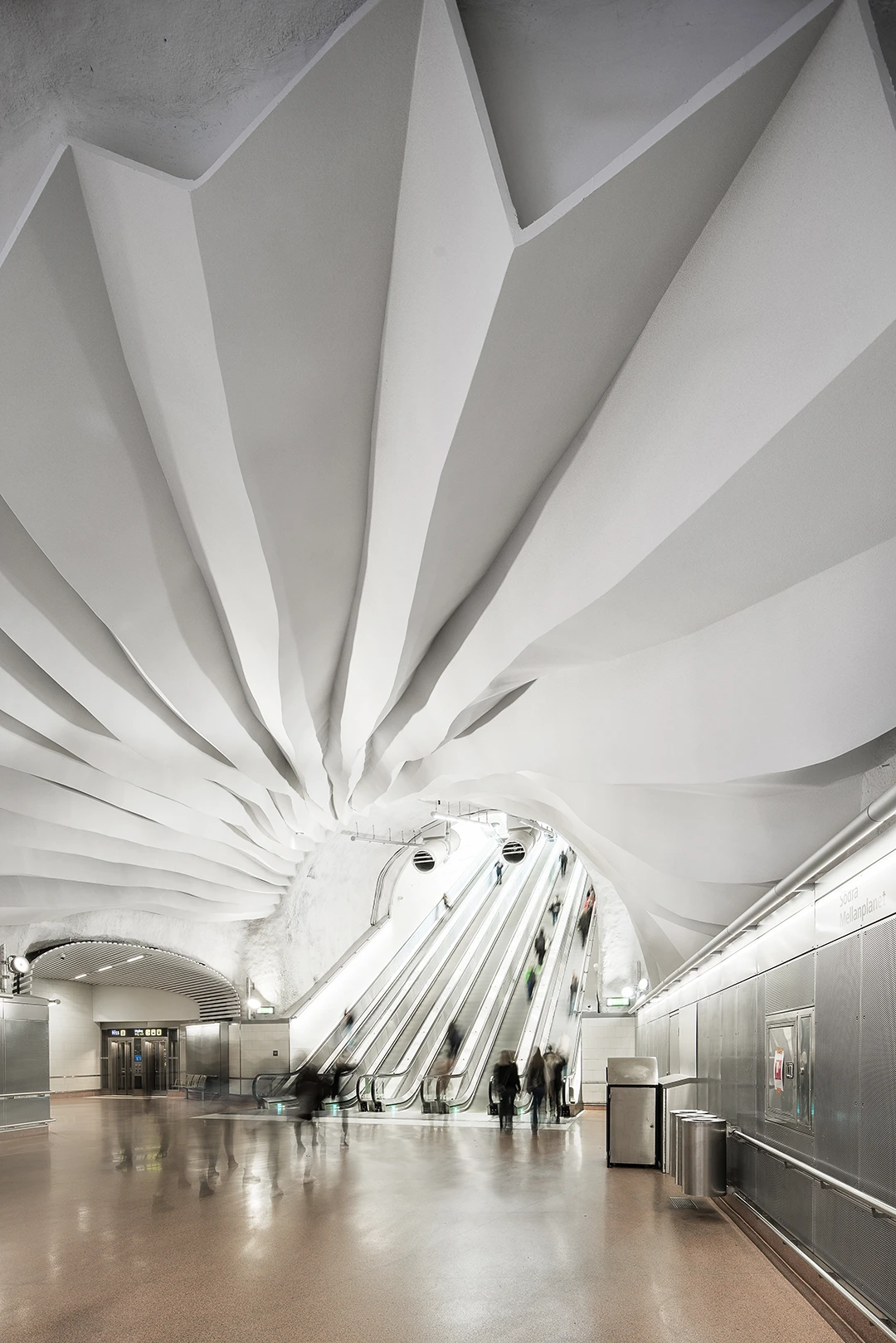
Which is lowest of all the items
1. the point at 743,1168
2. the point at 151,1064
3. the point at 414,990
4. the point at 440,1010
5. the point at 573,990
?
the point at 151,1064

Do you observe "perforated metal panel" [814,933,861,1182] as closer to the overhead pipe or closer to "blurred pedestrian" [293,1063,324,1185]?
the overhead pipe

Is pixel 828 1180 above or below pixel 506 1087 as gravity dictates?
above

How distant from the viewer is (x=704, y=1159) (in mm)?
8484

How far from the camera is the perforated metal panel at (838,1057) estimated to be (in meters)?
5.50

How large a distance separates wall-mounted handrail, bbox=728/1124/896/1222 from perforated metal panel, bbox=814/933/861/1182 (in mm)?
88

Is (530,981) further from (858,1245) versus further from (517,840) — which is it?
(858,1245)

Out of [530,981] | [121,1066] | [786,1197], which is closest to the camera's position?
[786,1197]

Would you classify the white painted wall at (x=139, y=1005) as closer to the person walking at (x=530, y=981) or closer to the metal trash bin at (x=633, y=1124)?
the person walking at (x=530, y=981)

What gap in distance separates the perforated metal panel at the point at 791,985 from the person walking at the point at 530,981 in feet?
45.5

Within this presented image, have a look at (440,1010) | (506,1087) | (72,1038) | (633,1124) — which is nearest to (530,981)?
(440,1010)

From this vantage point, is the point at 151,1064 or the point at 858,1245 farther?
the point at 151,1064

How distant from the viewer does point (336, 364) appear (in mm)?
4215

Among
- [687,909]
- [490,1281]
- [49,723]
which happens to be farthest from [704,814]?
[49,723]

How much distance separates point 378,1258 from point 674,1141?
4.18m
